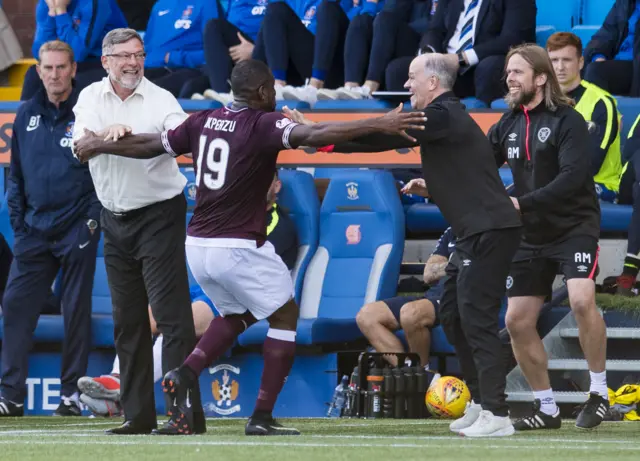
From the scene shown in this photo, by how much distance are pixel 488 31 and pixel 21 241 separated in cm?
408

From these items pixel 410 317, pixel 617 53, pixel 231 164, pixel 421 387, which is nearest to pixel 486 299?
pixel 231 164

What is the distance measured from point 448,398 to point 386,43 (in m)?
3.68

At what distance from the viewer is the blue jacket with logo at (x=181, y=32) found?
12.9m

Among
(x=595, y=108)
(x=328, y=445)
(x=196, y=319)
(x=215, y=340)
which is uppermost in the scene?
(x=595, y=108)

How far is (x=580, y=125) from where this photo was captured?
7277 millimetres

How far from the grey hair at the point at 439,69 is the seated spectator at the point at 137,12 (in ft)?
26.3

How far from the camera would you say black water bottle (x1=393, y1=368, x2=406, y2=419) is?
893 centimetres

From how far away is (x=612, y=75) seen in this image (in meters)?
10.8

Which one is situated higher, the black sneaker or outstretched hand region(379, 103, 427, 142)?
outstretched hand region(379, 103, 427, 142)

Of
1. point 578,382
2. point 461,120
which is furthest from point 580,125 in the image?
point 578,382

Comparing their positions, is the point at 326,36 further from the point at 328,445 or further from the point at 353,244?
the point at 328,445

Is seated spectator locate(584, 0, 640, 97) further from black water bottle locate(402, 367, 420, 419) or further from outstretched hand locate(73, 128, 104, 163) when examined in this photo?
outstretched hand locate(73, 128, 104, 163)

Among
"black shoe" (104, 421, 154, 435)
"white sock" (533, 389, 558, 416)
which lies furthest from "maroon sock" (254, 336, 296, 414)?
"white sock" (533, 389, 558, 416)

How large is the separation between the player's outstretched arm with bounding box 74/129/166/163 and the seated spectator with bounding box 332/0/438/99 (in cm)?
476
